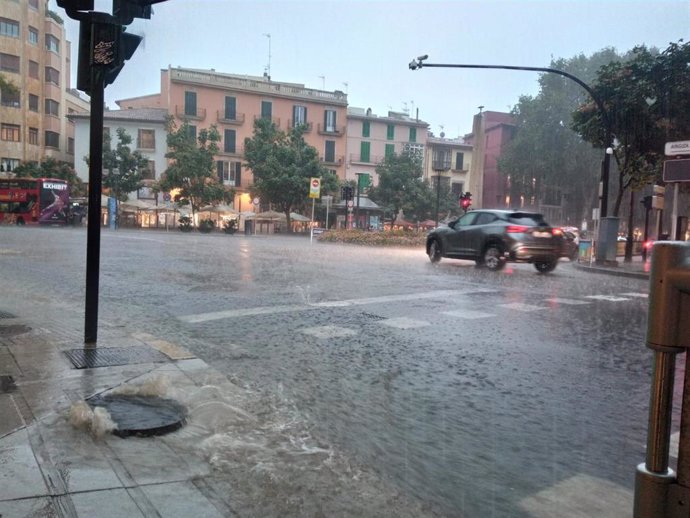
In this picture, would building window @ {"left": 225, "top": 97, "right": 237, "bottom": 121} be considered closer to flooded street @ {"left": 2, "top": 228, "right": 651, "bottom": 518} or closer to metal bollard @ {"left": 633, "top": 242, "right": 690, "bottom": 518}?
flooded street @ {"left": 2, "top": 228, "right": 651, "bottom": 518}

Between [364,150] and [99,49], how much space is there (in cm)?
5877

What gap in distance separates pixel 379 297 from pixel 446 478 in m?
6.82

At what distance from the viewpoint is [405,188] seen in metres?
56.3

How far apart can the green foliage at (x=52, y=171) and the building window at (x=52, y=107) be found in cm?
455

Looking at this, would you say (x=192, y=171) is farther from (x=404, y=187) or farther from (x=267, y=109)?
(x=404, y=187)

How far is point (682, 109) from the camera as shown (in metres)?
19.7

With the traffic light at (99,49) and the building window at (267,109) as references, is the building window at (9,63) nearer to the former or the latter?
the building window at (267,109)

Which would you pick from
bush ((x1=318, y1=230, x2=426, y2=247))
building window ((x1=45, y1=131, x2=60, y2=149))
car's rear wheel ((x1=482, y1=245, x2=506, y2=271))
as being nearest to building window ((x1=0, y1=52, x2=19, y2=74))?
building window ((x1=45, y1=131, x2=60, y2=149))

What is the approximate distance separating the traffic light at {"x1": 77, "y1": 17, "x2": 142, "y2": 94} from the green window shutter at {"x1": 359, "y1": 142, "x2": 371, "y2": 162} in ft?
192

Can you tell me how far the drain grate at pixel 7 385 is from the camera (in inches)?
164

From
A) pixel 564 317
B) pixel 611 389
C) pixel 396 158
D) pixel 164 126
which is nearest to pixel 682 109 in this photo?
pixel 564 317

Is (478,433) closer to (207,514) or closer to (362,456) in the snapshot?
(362,456)

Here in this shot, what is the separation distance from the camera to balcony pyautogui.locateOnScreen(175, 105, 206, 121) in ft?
184

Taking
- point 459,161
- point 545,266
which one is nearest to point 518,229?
point 545,266
